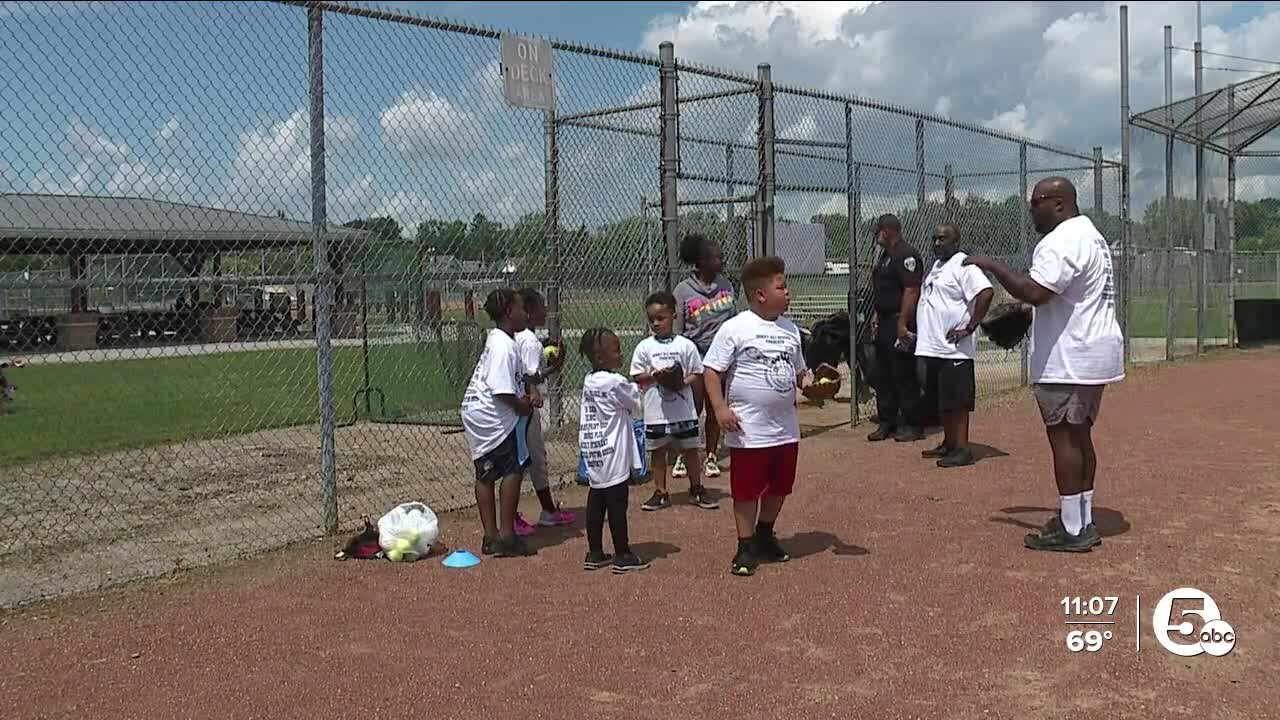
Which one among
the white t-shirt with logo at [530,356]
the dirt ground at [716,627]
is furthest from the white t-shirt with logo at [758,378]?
the white t-shirt with logo at [530,356]

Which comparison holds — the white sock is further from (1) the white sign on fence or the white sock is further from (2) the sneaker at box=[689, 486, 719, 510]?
(1) the white sign on fence

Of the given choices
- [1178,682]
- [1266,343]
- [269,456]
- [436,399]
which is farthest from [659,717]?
[1266,343]

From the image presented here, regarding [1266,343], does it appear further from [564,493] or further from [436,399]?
[564,493]

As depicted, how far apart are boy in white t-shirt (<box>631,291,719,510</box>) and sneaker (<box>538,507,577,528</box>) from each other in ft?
1.69

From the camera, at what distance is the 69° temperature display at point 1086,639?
432 centimetres

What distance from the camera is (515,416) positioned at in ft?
19.8

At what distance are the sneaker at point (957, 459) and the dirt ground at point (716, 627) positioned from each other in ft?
3.30

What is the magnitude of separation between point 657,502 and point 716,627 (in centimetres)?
240

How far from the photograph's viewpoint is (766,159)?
364 inches

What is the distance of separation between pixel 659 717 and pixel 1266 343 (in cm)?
1989

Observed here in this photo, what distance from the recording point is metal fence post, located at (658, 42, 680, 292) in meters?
8.37

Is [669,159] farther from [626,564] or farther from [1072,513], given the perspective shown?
[1072,513]

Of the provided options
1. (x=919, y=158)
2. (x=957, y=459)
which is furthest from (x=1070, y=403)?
(x=919, y=158)

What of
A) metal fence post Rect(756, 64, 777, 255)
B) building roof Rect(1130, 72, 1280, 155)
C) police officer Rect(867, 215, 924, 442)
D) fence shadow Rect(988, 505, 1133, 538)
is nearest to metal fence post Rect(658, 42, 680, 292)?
metal fence post Rect(756, 64, 777, 255)
